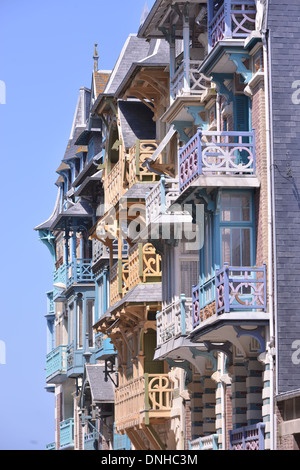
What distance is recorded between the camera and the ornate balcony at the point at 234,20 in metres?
30.1

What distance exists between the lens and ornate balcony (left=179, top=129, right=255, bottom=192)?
29.3 m

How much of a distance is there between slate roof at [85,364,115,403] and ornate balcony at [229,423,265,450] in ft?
65.6

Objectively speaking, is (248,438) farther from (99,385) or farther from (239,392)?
(99,385)

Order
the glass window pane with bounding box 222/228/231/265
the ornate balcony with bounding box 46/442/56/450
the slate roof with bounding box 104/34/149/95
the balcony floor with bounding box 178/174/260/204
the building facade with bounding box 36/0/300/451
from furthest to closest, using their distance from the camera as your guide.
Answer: the ornate balcony with bounding box 46/442/56/450, the slate roof with bounding box 104/34/149/95, the glass window pane with bounding box 222/228/231/265, the balcony floor with bounding box 178/174/260/204, the building facade with bounding box 36/0/300/451

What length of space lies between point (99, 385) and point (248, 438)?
22.1 meters

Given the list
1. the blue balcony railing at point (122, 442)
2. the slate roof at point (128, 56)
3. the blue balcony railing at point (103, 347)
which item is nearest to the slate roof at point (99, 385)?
the blue balcony railing at point (103, 347)

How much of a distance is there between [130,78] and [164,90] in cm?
115

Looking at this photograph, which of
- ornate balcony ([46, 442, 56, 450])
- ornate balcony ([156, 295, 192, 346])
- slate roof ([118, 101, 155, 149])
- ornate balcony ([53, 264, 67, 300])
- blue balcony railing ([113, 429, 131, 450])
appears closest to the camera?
ornate balcony ([156, 295, 192, 346])

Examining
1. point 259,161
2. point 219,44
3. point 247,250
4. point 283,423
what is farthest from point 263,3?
point 283,423

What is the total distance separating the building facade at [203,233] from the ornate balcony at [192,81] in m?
0.05

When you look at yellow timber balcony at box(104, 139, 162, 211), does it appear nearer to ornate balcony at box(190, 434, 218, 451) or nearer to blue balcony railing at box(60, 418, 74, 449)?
ornate balcony at box(190, 434, 218, 451)

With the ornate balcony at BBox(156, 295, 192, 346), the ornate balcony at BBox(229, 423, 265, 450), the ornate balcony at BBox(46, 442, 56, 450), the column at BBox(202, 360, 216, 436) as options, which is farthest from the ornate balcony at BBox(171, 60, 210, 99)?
the ornate balcony at BBox(46, 442, 56, 450)

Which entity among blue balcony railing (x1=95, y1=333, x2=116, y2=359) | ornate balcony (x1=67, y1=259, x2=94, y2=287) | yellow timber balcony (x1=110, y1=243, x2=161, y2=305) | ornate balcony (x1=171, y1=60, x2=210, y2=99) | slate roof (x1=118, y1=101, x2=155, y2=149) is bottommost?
blue balcony railing (x1=95, y1=333, x2=116, y2=359)
